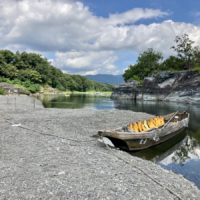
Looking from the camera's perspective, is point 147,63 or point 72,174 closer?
point 72,174

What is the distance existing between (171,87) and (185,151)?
2191 inches

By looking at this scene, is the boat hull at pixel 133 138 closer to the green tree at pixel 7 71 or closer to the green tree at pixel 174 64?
the green tree at pixel 174 64

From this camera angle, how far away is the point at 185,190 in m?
6.38

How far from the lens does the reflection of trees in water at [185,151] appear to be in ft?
35.7

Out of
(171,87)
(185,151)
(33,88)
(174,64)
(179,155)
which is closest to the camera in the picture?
(179,155)

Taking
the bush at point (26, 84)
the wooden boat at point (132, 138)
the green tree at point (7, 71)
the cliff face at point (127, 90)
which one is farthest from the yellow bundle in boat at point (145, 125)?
the green tree at point (7, 71)

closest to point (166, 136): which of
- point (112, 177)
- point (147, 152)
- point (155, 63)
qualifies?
point (147, 152)

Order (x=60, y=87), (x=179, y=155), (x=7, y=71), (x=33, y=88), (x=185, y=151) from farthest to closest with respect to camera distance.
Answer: (x=60, y=87)
(x=33, y=88)
(x=7, y=71)
(x=185, y=151)
(x=179, y=155)

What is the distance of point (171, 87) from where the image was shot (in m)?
63.4

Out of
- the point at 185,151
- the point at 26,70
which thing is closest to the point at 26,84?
the point at 26,70

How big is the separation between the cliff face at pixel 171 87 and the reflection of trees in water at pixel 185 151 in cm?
4566

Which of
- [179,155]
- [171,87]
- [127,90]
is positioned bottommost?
[179,155]

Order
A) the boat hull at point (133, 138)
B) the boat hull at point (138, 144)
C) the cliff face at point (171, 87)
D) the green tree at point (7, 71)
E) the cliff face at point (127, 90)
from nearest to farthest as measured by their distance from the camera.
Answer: the boat hull at point (133, 138) → the boat hull at point (138, 144) → the cliff face at point (171, 87) → the cliff face at point (127, 90) → the green tree at point (7, 71)

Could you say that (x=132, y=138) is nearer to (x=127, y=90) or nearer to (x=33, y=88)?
(x=127, y=90)
